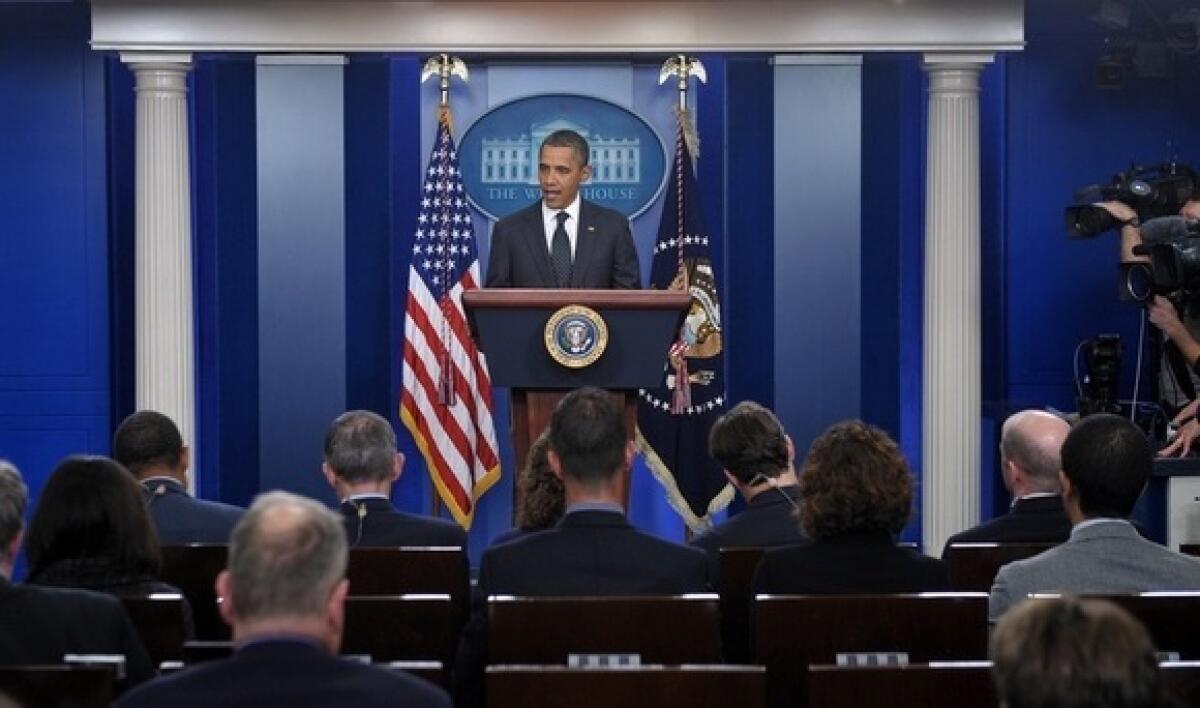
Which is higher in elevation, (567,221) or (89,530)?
(567,221)

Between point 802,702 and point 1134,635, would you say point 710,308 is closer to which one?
point 802,702

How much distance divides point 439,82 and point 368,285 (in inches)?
43.1

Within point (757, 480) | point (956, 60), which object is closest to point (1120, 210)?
point (956, 60)

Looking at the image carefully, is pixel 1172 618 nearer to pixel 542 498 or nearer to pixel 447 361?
pixel 542 498

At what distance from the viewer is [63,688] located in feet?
10.1

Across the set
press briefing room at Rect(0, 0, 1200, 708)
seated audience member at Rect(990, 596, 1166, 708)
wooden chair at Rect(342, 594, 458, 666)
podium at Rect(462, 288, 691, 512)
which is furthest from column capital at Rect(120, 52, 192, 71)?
seated audience member at Rect(990, 596, 1166, 708)

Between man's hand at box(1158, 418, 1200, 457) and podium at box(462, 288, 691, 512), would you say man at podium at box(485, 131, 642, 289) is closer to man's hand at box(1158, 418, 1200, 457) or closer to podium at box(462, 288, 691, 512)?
podium at box(462, 288, 691, 512)

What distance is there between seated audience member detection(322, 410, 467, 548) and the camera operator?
4.57m

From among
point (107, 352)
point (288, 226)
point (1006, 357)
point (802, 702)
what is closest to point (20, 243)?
point (107, 352)

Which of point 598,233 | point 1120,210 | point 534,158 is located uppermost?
point 534,158

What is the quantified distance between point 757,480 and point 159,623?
1853 mm

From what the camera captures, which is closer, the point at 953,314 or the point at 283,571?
the point at 283,571

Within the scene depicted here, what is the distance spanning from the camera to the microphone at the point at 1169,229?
8.87 meters

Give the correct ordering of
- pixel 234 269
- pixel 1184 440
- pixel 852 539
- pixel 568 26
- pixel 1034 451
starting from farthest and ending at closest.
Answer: pixel 234 269
pixel 568 26
pixel 1184 440
pixel 1034 451
pixel 852 539
